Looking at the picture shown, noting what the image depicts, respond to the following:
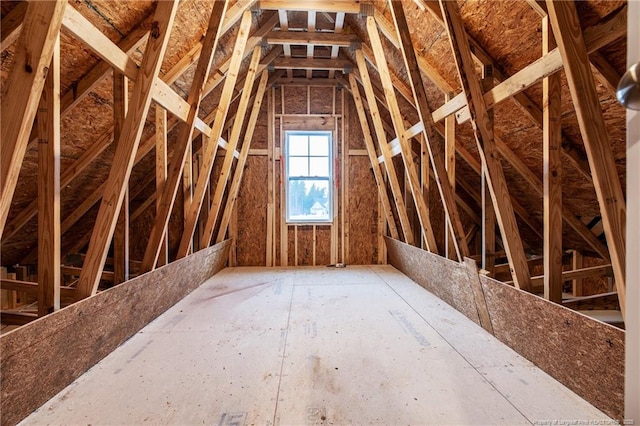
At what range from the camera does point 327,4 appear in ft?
10.4

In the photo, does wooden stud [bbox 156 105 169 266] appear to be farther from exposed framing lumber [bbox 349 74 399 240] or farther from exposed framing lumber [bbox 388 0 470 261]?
exposed framing lumber [bbox 349 74 399 240]

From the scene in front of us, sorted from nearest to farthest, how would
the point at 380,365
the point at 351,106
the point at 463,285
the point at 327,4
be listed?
the point at 380,365 → the point at 463,285 → the point at 327,4 → the point at 351,106

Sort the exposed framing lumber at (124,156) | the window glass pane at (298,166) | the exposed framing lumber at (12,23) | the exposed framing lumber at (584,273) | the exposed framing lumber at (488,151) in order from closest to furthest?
the exposed framing lumber at (12,23), the exposed framing lumber at (124,156), the exposed framing lumber at (488,151), the exposed framing lumber at (584,273), the window glass pane at (298,166)

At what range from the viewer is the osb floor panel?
1.28 metres

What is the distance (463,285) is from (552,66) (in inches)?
66.9

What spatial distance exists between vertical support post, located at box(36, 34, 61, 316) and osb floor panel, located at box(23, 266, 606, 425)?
1.72ft

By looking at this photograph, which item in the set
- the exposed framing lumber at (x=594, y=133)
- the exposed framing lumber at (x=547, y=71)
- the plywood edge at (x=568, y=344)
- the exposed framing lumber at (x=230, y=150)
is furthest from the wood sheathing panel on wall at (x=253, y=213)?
the exposed framing lumber at (x=594, y=133)

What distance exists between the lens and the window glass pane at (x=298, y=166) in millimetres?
5129

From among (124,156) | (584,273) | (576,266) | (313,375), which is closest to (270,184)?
(124,156)

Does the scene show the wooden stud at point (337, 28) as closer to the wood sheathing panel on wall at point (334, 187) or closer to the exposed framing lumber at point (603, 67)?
the wood sheathing panel on wall at point (334, 187)

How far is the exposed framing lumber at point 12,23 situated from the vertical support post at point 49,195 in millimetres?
450

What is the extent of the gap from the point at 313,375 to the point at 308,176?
153 inches

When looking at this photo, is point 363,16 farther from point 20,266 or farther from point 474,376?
point 20,266

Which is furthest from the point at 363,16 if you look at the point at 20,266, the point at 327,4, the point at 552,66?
the point at 20,266
